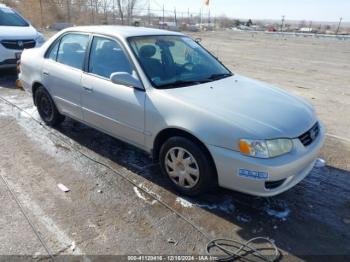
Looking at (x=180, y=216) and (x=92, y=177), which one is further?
(x=92, y=177)

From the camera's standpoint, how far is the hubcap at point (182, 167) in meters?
3.32

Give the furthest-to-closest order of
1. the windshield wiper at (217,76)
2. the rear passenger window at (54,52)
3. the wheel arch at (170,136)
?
1. the rear passenger window at (54,52)
2. the windshield wiper at (217,76)
3. the wheel arch at (170,136)

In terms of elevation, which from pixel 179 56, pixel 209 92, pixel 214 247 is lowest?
pixel 214 247

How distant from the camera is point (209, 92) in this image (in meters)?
3.55

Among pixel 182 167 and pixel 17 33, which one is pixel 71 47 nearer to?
pixel 182 167

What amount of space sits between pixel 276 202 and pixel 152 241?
4.54ft

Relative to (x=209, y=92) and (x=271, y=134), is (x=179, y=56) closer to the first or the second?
(x=209, y=92)

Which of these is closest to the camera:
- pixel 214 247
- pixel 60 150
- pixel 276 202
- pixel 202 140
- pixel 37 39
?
pixel 214 247

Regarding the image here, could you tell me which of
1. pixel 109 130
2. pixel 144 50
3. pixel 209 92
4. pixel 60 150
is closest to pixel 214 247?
pixel 209 92

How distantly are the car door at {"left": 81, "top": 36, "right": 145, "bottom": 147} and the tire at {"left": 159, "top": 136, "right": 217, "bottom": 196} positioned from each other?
1.37 feet

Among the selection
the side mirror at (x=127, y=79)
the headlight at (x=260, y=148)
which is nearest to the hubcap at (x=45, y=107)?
the side mirror at (x=127, y=79)

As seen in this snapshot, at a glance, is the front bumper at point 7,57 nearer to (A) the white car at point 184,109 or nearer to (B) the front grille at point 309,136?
(A) the white car at point 184,109

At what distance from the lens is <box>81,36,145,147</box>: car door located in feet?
12.1

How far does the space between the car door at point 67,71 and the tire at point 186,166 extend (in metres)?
1.59
